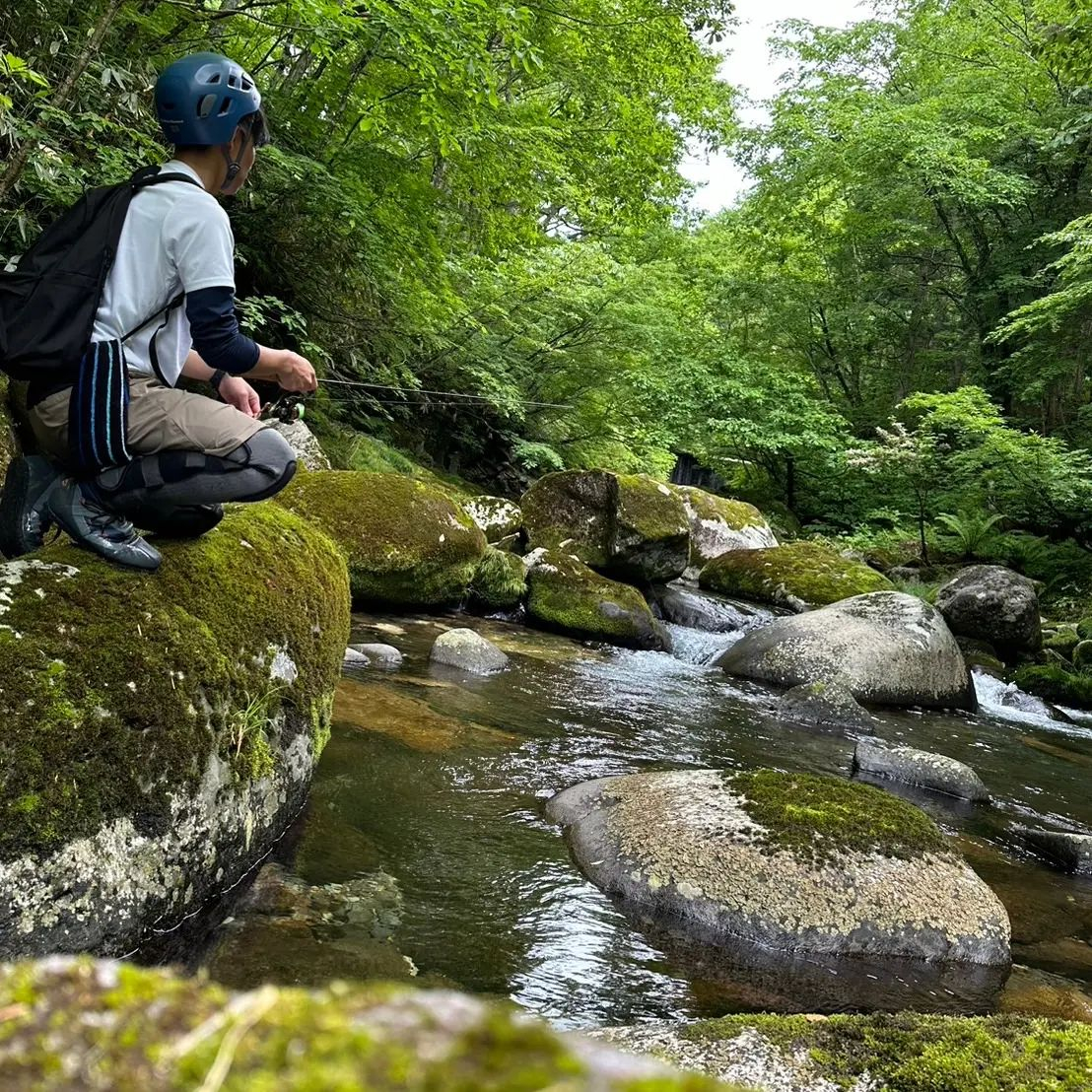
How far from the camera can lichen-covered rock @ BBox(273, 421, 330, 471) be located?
10.6 metres

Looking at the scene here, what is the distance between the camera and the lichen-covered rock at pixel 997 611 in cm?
1277

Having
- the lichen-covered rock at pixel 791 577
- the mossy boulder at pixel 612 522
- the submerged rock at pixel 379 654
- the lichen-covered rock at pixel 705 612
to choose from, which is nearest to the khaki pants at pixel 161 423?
the submerged rock at pixel 379 654

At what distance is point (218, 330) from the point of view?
2699mm

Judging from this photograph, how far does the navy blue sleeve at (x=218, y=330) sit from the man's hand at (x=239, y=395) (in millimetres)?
393

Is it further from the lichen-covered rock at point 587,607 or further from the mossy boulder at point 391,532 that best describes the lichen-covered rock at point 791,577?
the mossy boulder at point 391,532

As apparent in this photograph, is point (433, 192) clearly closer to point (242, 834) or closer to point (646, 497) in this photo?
point (646, 497)

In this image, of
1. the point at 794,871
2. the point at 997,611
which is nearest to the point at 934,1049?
the point at 794,871

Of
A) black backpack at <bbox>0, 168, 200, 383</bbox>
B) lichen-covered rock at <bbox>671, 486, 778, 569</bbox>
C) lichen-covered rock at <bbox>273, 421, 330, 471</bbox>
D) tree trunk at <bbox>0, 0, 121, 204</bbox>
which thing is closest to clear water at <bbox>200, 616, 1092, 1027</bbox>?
black backpack at <bbox>0, 168, 200, 383</bbox>

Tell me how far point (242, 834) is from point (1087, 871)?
16.1ft

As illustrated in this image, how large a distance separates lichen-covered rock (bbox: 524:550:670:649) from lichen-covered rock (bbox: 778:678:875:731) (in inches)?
110

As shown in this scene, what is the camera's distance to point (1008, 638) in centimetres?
1282

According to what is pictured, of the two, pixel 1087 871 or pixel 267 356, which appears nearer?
pixel 267 356

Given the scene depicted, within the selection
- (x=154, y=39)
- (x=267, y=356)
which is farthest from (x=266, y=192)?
(x=267, y=356)

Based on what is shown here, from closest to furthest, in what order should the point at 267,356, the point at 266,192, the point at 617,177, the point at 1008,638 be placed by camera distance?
the point at 267,356 → the point at 266,192 → the point at 617,177 → the point at 1008,638
